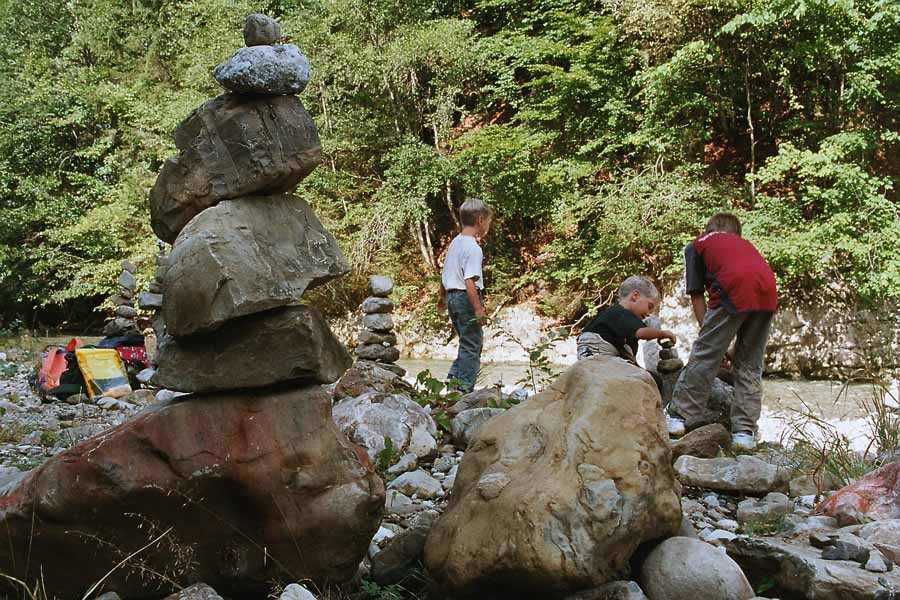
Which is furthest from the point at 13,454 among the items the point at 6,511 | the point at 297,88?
the point at 297,88

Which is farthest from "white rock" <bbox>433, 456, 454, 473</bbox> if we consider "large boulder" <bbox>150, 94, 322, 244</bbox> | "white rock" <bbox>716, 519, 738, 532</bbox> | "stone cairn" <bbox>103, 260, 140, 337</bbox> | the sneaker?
"stone cairn" <bbox>103, 260, 140, 337</bbox>

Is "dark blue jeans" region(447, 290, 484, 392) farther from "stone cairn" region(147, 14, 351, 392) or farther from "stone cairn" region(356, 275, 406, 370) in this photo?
"stone cairn" region(147, 14, 351, 392)

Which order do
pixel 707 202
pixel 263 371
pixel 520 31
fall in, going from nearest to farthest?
1. pixel 263 371
2. pixel 707 202
3. pixel 520 31

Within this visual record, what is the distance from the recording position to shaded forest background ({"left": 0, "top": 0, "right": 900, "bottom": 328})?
1334 centimetres

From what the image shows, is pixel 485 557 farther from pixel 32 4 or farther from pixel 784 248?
pixel 32 4

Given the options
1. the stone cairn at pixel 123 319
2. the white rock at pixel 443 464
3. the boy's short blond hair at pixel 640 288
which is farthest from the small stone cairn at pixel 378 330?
the white rock at pixel 443 464

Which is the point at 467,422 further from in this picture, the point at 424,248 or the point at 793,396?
the point at 424,248

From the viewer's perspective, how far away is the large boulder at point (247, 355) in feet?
10.0

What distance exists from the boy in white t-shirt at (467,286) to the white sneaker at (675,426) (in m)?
1.79

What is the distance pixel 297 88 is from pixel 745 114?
1460 cm

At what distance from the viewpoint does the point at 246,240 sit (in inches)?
121

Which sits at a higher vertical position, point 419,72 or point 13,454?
point 419,72

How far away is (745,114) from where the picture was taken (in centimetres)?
1567

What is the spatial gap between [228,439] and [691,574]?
1889 millimetres
